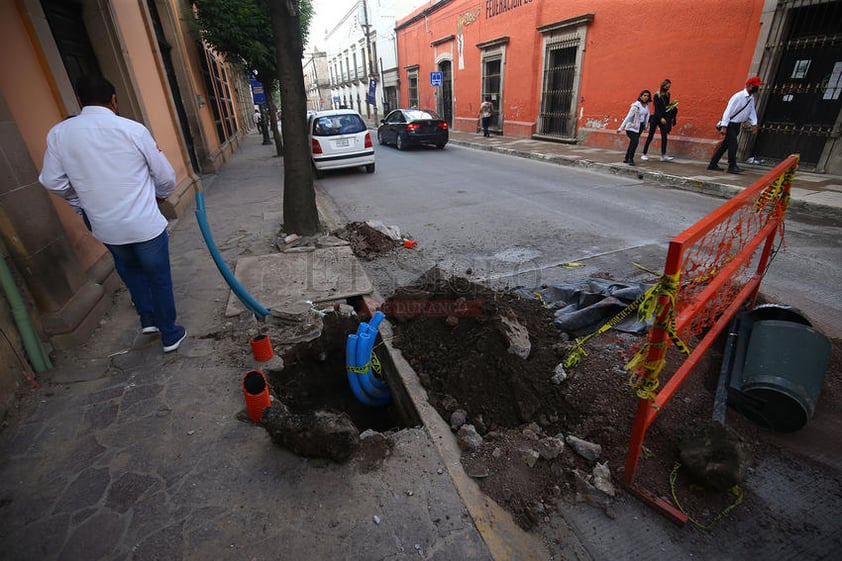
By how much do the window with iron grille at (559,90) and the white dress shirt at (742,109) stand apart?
6198 millimetres

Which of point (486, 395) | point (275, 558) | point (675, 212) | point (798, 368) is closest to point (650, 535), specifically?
point (486, 395)

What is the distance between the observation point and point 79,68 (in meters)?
5.54

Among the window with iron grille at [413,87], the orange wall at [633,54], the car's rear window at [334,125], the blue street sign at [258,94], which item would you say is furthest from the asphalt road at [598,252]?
the window with iron grille at [413,87]

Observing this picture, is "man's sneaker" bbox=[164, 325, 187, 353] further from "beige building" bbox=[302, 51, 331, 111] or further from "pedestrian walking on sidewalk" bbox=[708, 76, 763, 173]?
"beige building" bbox=[302, 51, 331, 111]

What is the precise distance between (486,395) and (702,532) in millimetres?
1234

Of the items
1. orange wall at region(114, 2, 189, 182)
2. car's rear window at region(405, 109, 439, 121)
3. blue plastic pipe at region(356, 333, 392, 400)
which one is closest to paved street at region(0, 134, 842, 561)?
blue plastic pipe at region(356, 333, 392, 400)

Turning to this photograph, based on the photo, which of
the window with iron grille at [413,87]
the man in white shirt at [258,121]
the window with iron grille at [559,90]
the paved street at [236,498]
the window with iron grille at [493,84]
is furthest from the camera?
the window with iron grille at [413,87]

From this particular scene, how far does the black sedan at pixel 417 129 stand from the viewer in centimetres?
1496

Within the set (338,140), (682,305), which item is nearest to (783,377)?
(682,305)

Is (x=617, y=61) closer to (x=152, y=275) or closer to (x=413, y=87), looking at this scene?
(x=152, y=275)

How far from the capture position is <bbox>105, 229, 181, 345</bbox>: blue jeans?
302cm

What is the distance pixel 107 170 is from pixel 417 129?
13.3 meters

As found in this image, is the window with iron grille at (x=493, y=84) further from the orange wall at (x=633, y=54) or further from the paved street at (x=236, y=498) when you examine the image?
the paved street at (x=236, y=498)

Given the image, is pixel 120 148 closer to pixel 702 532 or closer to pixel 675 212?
pixel 702 532
